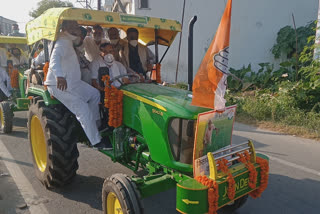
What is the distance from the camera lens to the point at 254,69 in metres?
13.7

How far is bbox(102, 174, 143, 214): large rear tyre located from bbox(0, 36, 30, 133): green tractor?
421 centimetres

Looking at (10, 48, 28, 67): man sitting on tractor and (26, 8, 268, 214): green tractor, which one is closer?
(26, 8, 268, 214): green tractor

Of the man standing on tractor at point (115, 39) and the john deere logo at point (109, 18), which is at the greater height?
the john deere logo at point (109, 18)

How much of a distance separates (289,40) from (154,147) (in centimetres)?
1121

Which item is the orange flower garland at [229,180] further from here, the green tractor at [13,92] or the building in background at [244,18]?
the building in background at [244,18]

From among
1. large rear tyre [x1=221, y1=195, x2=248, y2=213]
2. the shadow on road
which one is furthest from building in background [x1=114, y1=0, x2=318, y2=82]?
large rear tyre [x1=221, y1=195, x2=248, y2=213]

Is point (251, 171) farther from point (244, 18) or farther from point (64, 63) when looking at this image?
point (244, 18)

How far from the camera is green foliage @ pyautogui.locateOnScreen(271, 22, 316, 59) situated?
39.7 ft

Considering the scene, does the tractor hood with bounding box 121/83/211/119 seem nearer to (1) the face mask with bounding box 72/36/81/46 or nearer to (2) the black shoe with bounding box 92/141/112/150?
(2) the black shoe with bounding box 92/141/112/150

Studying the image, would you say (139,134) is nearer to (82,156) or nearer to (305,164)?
(82,156)

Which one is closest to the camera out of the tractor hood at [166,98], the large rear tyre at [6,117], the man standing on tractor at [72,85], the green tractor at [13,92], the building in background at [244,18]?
the tractor hood at [166,98]

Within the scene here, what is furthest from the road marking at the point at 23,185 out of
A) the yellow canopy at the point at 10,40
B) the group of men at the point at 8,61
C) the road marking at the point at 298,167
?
the yellow canopy at the point at 10,40

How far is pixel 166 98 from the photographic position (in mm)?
3254

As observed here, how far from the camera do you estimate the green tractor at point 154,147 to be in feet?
8.74
